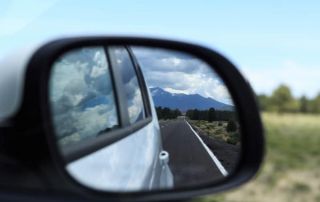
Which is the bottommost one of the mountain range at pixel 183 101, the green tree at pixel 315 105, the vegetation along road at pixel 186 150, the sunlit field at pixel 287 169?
the sunlit field at pixel 287 169

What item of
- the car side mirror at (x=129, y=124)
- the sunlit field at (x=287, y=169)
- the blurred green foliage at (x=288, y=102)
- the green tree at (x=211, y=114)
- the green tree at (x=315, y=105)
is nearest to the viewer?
the car side mirror at (x=129, y=124)

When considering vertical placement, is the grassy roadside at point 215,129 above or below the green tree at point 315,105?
below

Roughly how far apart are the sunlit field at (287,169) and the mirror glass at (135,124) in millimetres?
1942

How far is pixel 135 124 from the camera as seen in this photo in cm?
323

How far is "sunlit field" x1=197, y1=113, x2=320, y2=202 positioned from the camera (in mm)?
8547

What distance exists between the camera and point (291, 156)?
12.3 meters

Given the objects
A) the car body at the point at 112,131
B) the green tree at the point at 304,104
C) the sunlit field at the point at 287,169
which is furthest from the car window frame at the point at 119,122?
the green tree at the point at 304,104

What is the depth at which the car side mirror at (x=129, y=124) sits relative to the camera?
1.85 metres

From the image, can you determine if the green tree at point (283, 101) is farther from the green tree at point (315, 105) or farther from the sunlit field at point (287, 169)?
the sunlit field at point (287, 169)

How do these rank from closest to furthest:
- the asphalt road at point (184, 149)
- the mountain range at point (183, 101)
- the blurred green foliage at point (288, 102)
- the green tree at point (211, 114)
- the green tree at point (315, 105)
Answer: the asphalt road at point (184, 149) → the mountain range at point (183, 101) → the green tree at point (211, 114) → the blurred green foliage at point (288, 102) → the green tree at point (315, 105)

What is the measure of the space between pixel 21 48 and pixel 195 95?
5.66 feet

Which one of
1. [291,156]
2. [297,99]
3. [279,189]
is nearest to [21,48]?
[279,189]

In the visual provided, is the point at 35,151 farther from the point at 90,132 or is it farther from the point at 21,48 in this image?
the point at 90,132

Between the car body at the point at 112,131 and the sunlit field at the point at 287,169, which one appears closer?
the car body at the point at 112,131
